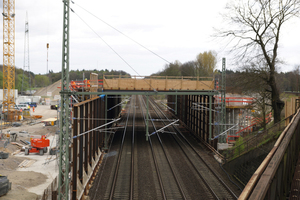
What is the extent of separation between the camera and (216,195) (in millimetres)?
11758

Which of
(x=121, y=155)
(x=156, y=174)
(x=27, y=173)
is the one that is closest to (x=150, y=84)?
(x=121, y=155)

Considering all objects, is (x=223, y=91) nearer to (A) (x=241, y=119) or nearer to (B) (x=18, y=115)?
(A) (x=241, y=119)

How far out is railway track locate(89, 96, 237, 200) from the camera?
1220cm

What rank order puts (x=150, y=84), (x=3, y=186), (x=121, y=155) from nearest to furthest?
1. (x=3, y=186)
2. (x=121, y=155)
3. (x=150, y=84)

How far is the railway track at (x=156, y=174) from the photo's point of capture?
480 inches

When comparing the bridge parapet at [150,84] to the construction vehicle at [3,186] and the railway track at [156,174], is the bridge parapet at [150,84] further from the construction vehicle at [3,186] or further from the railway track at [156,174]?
the construction vehicle at [3,186]

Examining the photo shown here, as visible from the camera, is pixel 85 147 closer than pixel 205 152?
Yes

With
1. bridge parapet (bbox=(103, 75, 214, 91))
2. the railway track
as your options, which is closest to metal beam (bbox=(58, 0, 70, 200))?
the railway track

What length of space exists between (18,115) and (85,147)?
117ft

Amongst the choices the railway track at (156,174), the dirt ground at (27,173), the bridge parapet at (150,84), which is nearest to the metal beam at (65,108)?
the railway track at (156,174)

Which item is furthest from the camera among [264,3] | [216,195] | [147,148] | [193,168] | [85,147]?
[147,148]

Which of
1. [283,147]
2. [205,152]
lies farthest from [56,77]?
[283,147]

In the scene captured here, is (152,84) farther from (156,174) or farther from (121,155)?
(156,174)

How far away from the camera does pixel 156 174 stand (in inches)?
585
